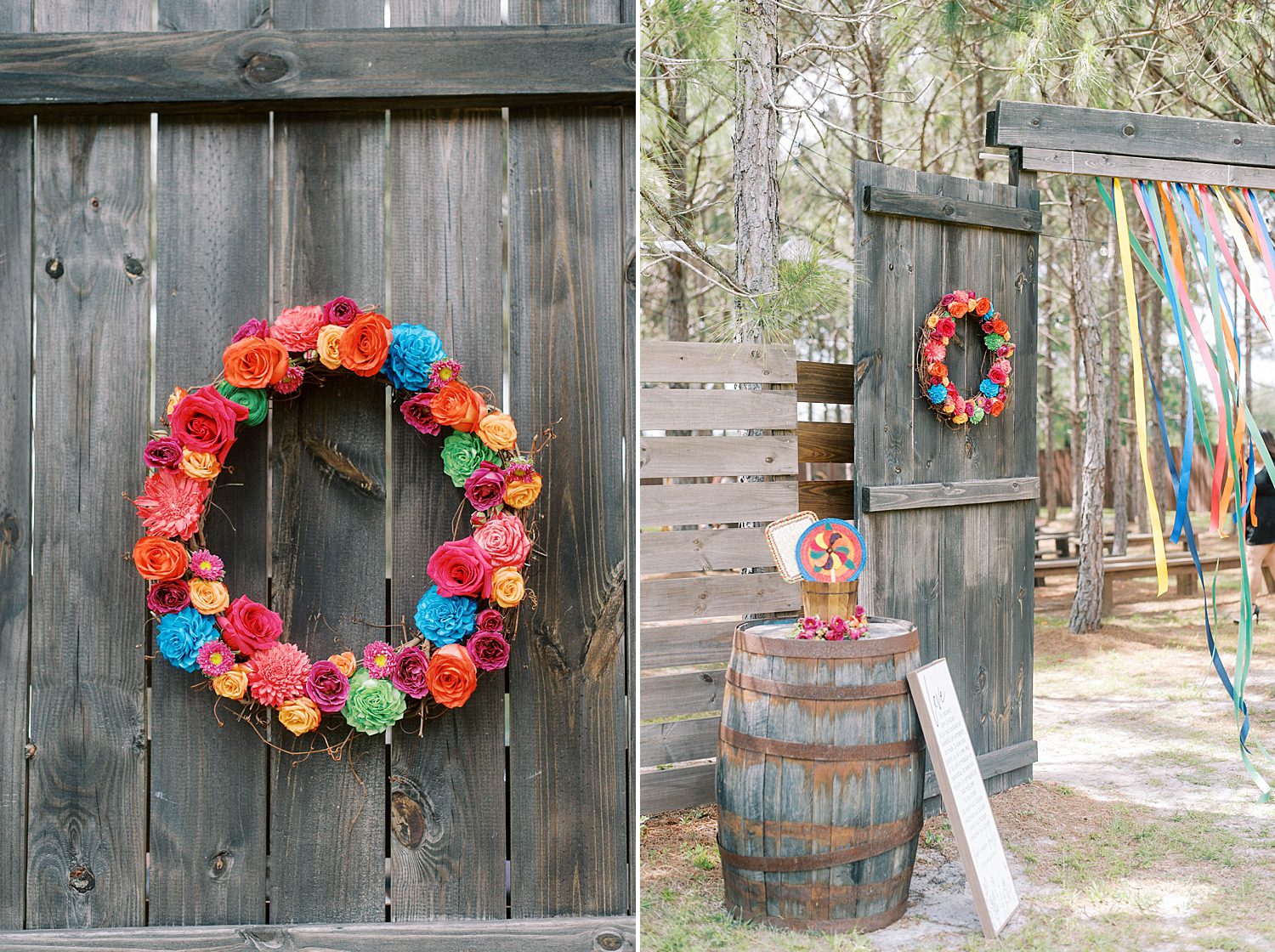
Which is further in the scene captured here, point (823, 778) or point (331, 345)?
point (823, 778)

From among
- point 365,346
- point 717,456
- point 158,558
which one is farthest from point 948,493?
point 158,558

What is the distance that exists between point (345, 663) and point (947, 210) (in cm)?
274

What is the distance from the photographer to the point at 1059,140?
3771 millimetres

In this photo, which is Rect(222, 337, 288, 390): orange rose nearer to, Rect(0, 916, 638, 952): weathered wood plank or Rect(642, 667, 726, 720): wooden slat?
Rect(0, 916, 638, 952): weathered wood plank

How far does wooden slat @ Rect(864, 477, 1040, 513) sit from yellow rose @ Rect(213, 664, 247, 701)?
2.19 meters

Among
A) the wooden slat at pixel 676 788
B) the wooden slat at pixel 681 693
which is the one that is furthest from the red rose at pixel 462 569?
the wooden slat at pixel 676 788

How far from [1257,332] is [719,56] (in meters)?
18.3

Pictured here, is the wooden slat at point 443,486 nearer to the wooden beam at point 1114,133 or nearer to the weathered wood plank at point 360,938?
the weathered wood plank at point 360,938

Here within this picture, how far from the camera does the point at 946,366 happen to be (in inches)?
145

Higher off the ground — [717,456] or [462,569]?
[717,456]

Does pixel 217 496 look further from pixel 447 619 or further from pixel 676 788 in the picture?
pixel 676 788

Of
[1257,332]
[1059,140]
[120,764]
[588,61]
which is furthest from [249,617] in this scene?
[1257,332]

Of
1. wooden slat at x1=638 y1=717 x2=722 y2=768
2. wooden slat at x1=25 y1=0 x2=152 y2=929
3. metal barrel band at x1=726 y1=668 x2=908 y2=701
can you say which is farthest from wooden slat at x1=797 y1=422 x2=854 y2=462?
wooden slat at x1=25 y1=0 x2=152 y2=929

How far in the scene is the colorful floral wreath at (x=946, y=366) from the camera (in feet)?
11.8
